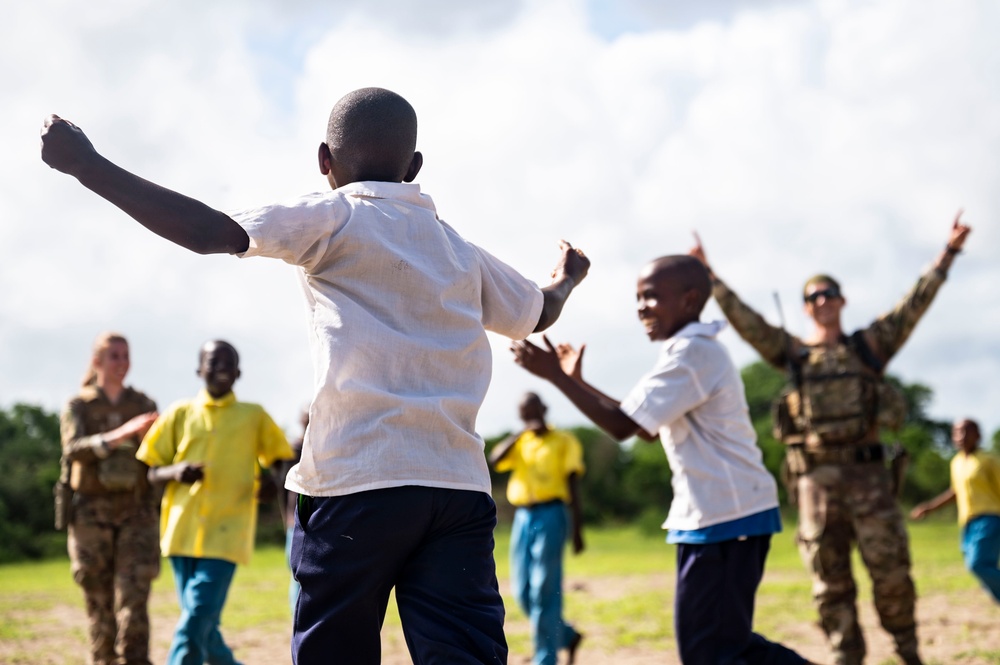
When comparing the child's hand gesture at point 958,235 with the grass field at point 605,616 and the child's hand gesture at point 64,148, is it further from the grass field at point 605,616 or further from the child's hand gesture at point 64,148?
the child's hand gesture at point 64,148

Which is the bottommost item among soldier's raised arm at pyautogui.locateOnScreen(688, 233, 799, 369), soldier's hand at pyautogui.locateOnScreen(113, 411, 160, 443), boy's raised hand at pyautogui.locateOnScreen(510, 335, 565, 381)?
boy's raised hand at pyautogui.locateOnScreen(510, 335, 565, 381)

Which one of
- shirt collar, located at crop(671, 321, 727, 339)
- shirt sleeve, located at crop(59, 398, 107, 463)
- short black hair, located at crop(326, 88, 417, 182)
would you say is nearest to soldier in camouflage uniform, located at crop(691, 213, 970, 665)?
shirt collar, located at crop(671, 321, 727, 339)

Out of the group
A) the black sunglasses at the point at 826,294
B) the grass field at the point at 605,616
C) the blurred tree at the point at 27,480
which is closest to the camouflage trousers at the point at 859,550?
the grass field at the point at 605,616

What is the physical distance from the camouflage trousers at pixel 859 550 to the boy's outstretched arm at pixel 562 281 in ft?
14.6

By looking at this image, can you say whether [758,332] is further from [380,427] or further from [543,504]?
[380,427]

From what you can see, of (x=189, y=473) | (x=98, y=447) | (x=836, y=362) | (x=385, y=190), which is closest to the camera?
(x=385, y=190)

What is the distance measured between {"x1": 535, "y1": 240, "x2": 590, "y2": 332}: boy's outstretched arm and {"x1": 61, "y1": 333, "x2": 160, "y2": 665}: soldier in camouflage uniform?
13.8ft

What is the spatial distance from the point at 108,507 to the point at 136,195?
5.41 meters

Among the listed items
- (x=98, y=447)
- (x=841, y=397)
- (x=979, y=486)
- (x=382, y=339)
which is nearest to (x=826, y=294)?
(x=841, y=397)

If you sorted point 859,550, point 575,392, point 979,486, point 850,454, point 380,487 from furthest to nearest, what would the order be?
point 979,486 < point 850,454 < point 859,550 < point 575,392 < point 380,487

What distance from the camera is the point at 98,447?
24.4ft

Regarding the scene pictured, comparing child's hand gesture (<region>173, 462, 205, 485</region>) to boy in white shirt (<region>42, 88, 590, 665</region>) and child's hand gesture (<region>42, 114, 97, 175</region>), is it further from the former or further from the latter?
child's hand gesture (<region>42, 114, 97, 175</region>)

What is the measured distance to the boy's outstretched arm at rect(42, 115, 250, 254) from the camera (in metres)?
2.73

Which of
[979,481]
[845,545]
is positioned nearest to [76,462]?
[845,545]
